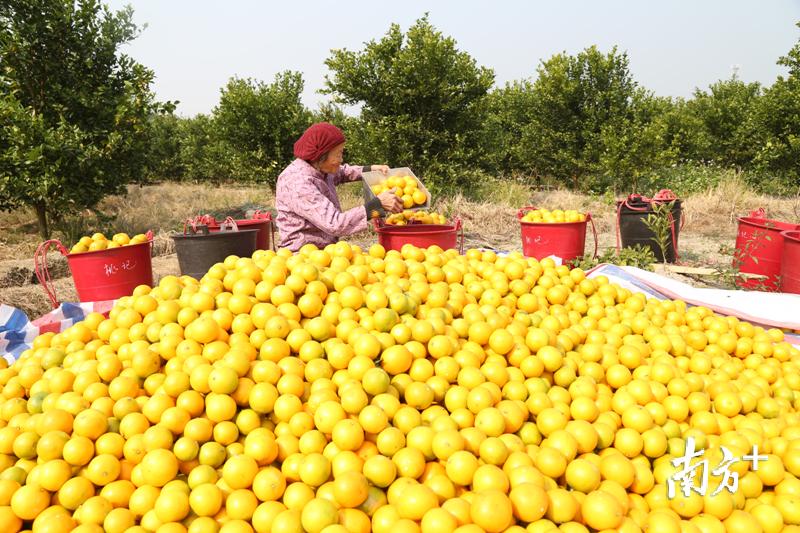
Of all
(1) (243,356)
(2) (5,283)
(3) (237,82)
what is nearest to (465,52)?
(3) (237,82)

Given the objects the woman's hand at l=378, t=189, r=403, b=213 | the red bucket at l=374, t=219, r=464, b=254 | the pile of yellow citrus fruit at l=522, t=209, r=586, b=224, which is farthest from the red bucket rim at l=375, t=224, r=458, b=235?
the pile of yellow citrus fruit at l=522, t=209, r=586, b=224

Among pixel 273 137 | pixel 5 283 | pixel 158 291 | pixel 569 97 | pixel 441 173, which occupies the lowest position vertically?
pixel 5 283

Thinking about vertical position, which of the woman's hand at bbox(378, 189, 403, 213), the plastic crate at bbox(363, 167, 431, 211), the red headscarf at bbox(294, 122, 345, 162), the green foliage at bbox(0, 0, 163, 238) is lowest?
the woman's hand at bbox(378, 189, 403, 213)

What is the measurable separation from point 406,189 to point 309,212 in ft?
4.02

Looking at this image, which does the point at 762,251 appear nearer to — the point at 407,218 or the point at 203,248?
the point at 407,218

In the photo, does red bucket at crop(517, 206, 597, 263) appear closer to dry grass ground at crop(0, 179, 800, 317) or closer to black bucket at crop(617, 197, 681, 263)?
black bucket at crop(617, 197, 681, 263)

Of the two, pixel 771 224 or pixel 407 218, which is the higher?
pixel 407 218

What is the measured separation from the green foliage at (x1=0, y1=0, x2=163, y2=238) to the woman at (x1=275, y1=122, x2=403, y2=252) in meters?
5.72

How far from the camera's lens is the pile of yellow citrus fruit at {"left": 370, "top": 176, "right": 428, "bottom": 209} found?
5.00m

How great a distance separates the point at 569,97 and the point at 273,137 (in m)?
9.64

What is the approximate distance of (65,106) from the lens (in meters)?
8.64

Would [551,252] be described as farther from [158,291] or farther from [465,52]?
[465,52]

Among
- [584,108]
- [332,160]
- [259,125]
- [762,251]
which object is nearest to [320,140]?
[332,160]

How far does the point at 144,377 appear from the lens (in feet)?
6.73
